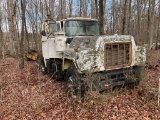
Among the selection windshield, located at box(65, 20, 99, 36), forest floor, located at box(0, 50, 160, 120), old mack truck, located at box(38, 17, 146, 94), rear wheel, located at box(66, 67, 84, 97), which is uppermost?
windshield, located at box(65, 20, 99, 36)

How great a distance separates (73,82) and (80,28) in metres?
2.41

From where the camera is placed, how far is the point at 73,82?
5.24 metres

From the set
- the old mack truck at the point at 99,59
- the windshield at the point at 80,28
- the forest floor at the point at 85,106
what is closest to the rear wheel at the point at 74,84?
the old mack truck at the point at 99,59

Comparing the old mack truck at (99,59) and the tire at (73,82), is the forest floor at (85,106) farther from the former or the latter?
the old mack truck at (99,59)

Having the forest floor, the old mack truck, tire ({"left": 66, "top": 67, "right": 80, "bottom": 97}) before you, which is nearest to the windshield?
the old mack truck

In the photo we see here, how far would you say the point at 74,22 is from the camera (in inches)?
264

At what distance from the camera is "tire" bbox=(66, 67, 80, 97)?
5.03 metres

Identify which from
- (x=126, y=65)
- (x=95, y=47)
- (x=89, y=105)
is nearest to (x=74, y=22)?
(x=95, y=47)

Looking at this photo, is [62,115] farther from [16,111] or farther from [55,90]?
[55,90]

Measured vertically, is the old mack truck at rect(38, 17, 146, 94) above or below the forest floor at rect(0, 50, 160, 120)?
above

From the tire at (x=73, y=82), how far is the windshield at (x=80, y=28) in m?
1.80

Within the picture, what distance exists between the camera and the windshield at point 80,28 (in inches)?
260

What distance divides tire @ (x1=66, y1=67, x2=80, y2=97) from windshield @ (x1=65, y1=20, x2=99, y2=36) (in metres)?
1.80

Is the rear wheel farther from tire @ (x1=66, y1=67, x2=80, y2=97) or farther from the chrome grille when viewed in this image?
the chrome grille
